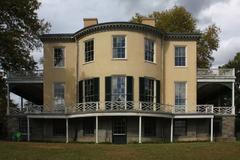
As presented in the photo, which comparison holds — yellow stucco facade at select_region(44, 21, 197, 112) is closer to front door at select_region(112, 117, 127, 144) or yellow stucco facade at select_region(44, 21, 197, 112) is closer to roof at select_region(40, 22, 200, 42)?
roof at select_region(40, 22, 200, 42)

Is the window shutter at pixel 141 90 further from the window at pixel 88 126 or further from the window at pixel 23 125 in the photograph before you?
the window at pixel 23 125

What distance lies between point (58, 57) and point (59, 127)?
565 cm

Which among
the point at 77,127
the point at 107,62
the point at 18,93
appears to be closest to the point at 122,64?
the point at 107,62

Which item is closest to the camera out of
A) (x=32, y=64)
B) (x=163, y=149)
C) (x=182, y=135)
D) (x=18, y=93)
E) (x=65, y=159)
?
(x=65, y=159)

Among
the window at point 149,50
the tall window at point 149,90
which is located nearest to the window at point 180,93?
the tall window at point 149,90

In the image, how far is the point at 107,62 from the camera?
1438 inches

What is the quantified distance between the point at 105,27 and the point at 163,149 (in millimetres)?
13302

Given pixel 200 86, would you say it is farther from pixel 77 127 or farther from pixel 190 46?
pixel 77 127

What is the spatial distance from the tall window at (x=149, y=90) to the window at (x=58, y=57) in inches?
290

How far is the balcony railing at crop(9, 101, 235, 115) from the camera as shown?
3522 cm

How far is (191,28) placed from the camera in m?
56.2

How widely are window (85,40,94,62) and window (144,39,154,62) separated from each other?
4.10 m

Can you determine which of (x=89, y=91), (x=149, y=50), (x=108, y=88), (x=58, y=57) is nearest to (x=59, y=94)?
(x=58, y=57)

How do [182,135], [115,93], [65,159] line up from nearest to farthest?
[65,159]
[115,93]
[182,135]
